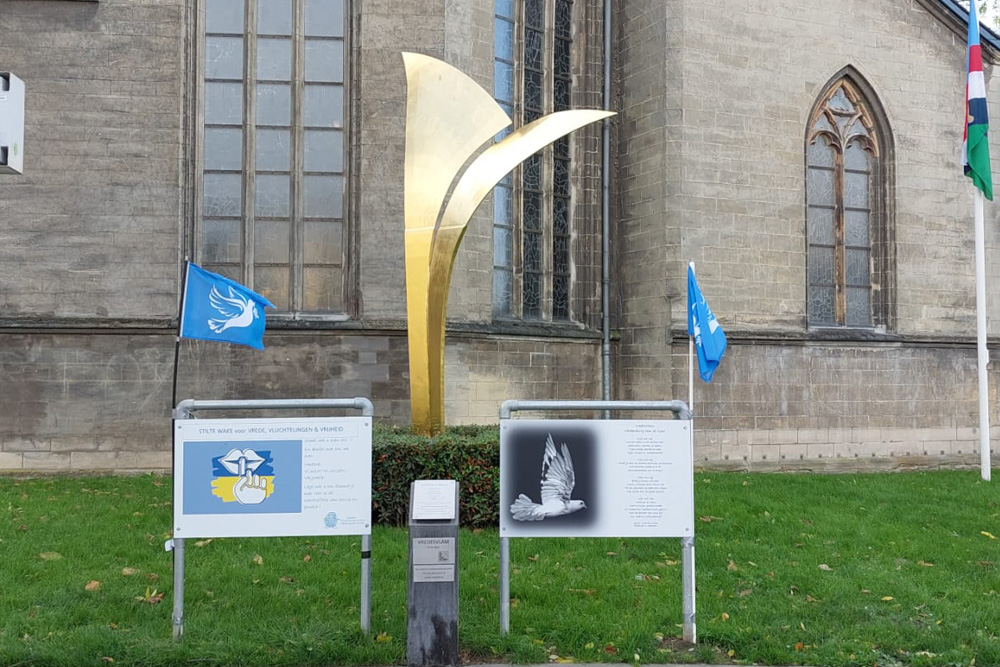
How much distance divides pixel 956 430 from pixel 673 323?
5860 millimetres

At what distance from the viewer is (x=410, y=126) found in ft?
31.1

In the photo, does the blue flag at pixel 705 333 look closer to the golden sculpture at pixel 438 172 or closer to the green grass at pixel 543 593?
the green grass at pixel 543 593

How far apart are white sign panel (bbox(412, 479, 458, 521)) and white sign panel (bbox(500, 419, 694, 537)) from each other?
329mm

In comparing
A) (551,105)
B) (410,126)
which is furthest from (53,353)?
(551,105)

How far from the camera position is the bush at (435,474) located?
881cm

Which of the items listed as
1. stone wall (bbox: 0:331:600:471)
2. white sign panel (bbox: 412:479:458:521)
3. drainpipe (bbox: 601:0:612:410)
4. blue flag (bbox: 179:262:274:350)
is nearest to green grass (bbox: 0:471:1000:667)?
white sign panel (bbox: 412:479:458:521)

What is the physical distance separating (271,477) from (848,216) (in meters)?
13.7

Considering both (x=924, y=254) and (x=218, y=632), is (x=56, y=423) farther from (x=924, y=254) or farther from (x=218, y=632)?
(x=924, y=254)

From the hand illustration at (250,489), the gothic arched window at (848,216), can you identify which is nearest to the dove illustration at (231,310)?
the hand illustration at (250,489)

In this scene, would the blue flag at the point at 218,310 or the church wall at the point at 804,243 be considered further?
the church wall at the point at 804,243

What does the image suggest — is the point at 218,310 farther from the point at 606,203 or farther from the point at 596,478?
the point at 606,203

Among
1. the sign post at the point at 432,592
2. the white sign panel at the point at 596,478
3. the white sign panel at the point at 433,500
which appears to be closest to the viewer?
the sign post at the point at 432,592

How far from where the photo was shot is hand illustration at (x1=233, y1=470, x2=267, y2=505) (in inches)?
215

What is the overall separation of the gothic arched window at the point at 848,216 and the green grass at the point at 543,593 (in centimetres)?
715
